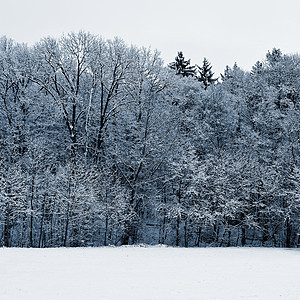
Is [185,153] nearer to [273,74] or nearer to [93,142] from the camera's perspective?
[93,142]

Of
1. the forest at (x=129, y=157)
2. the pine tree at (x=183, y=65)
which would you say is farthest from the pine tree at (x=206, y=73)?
the forest at (x=129, y=157)

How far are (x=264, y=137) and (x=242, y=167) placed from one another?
5037 mm

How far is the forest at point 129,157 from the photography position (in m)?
27.5

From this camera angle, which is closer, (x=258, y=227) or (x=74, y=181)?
(x=74, y=181)
